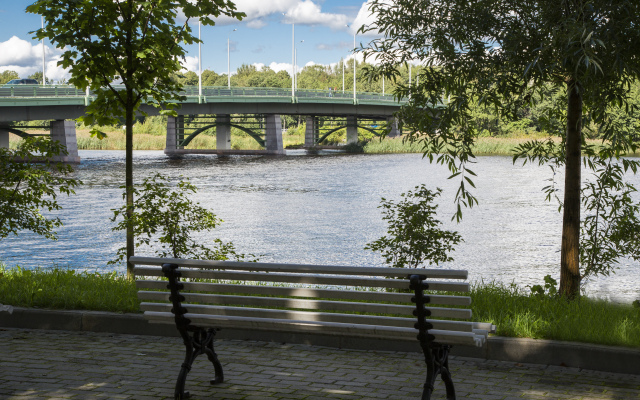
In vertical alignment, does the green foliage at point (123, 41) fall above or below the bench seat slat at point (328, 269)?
above

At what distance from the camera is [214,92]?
59.5 meters

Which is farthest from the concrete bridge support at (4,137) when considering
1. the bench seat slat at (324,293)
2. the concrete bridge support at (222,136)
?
the bench seat slat at (324,293)

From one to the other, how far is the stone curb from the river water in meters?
5.15

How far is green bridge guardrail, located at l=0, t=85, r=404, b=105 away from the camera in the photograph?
44562 millimetres

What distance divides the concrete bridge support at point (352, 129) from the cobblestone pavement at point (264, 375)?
77145 mm

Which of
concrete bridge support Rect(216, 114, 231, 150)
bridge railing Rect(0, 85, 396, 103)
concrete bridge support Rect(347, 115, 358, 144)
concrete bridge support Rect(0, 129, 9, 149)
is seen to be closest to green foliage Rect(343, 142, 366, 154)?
concrete bridge support Rect(347, 115, 358, 144)

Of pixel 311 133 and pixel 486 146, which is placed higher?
pixel 311 133

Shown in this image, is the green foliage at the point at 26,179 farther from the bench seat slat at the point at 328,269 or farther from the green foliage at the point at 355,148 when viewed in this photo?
the green foliage at the point at 355,148

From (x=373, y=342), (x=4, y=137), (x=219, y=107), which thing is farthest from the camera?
(x=219, y=107)

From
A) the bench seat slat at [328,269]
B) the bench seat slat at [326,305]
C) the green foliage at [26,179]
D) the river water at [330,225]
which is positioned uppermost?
the green foliage at [26,179]

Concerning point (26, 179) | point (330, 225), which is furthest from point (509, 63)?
point (330, 225)

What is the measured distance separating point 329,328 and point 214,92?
Answer: 56.3 metres

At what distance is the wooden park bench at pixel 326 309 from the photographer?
443 centimetres

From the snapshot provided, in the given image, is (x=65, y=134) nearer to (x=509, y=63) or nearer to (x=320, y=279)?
(x=509, y=63)
